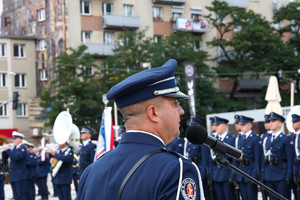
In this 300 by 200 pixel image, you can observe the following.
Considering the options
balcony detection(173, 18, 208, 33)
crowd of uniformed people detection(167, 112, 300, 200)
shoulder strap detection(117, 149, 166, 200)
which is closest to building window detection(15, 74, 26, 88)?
balcony detection(173, 18, 208, 33)

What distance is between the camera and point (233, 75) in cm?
4497

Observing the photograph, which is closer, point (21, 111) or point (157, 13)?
point (157, 13)

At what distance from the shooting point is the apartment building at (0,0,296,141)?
44.0m

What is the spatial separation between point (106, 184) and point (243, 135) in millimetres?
10199

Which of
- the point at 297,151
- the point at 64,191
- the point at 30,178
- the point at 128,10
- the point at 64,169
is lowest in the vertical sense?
the point at 30,178

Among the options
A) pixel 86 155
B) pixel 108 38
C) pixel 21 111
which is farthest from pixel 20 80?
pixel 86 155

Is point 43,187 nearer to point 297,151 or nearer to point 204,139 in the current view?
point 297,151

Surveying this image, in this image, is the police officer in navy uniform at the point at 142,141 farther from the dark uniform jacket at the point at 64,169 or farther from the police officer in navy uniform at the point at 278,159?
the dark uniform jacket at the point at 64,169

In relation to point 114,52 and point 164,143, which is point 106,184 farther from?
point 114,52

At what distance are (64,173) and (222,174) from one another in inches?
147

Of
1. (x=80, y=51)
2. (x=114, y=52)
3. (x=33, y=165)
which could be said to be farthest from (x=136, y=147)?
(x=114, y=52)

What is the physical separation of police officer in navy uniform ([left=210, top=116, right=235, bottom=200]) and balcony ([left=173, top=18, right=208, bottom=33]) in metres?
33.2

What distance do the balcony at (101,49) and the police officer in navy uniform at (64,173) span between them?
29.0 metres

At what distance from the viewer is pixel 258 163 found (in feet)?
40.3
